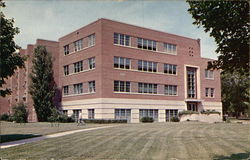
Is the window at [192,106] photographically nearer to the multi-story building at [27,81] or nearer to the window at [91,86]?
the window at [91,86]

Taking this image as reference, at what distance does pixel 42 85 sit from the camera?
4969 cm

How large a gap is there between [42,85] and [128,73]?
1518 cm

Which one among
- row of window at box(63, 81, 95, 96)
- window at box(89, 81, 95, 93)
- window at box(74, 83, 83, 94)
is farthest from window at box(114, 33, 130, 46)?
window at box(74, 83, 83, 94)

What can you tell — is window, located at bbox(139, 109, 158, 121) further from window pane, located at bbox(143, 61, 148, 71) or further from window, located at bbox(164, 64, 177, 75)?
window, located at bbox(164, 64, 177, 75)

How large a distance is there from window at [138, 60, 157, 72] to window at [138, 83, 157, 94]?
94.7 inches

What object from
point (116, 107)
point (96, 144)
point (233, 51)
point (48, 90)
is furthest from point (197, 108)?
point (233, 51)

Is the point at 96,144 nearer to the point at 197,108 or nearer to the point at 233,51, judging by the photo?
the point at 233,51

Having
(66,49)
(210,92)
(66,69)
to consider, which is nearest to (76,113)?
(66,69)

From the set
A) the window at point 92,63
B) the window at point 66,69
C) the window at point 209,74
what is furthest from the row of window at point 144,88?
the window at point 66,69

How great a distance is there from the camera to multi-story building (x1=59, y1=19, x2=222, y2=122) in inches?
1692

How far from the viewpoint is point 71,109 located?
4922cm

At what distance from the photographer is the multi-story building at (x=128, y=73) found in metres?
43.0

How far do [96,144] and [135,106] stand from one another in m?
29.0

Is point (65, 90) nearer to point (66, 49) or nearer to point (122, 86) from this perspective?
point (66, 49)
